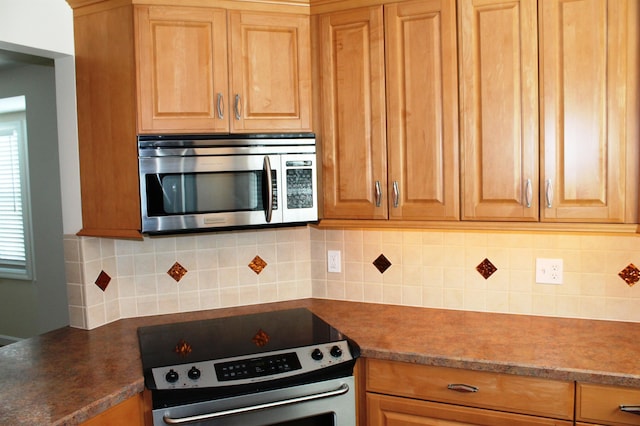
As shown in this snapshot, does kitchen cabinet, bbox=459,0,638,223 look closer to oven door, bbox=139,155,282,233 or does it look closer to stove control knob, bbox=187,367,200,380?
oven door, bbox=139,155,282,233

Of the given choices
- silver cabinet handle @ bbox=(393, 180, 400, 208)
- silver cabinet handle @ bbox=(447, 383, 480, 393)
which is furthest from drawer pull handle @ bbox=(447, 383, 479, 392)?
silver cabinet handle @ bbox=(393, 180, 400, 208)

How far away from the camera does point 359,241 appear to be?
263cm

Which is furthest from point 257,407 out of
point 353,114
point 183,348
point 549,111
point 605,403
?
point 549,111

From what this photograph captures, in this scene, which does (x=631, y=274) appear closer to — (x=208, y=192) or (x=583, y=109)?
(x=583, y=109)

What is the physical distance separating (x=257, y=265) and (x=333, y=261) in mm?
386

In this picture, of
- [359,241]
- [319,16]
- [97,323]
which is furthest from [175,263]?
[319,16]

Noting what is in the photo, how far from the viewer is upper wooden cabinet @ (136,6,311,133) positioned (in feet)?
6.87

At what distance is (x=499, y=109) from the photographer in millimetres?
2008

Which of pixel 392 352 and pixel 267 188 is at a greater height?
pixel 267 188

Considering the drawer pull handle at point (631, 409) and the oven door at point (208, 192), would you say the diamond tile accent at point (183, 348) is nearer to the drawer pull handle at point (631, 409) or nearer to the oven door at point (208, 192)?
the oven door at point (208, 192)

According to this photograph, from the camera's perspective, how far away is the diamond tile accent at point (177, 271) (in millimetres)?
2541

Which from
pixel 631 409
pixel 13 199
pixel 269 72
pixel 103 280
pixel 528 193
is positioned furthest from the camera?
pixel 13 199

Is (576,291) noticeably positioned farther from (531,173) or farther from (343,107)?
(343,107)

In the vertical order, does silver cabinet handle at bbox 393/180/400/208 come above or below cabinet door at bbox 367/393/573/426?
above
